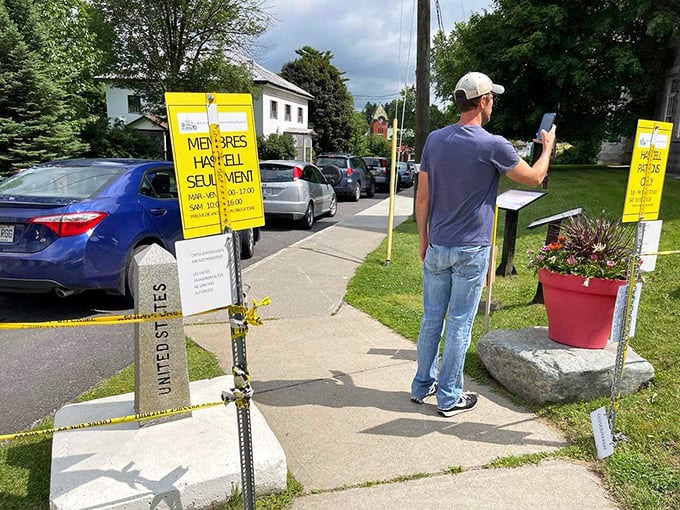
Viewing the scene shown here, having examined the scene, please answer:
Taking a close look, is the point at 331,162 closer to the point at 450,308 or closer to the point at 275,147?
the point at 275,147

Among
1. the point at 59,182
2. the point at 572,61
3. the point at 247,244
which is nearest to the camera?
the point at 59,182

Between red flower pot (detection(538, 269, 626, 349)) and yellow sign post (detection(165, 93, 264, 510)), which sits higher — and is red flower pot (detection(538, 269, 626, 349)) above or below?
below

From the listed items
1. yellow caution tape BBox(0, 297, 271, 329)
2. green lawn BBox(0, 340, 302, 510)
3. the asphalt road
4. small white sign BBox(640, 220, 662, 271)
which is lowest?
the asphalt road

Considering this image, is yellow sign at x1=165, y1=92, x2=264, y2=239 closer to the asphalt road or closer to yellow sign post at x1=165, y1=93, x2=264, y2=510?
yellow sign post at x1=165, y1=93, x2=264, y2=510

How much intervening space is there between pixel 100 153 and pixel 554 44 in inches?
669

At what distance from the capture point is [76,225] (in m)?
4.88

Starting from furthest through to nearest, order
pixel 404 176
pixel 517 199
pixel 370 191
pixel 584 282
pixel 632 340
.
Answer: pixel 404 176, pixel 370 191, pixel 517 199, pixel 632 340, pixel 584 282

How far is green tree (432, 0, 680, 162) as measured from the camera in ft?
55.6

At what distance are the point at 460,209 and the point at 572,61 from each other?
16.7m

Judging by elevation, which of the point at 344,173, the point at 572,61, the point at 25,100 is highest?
the point at 572,61

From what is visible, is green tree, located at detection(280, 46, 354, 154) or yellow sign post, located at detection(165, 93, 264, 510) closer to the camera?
yellow sign post, located at detection(165, 93, 264, 510)

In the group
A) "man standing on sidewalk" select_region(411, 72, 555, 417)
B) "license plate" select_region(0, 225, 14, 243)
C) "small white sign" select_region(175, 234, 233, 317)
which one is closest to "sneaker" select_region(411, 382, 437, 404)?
"man standing on sidewalk" select_region(411, 72, 555, 417)

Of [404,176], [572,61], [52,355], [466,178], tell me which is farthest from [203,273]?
[404,176]

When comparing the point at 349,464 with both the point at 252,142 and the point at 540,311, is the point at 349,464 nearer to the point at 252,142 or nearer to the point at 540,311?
the point at 252,142
